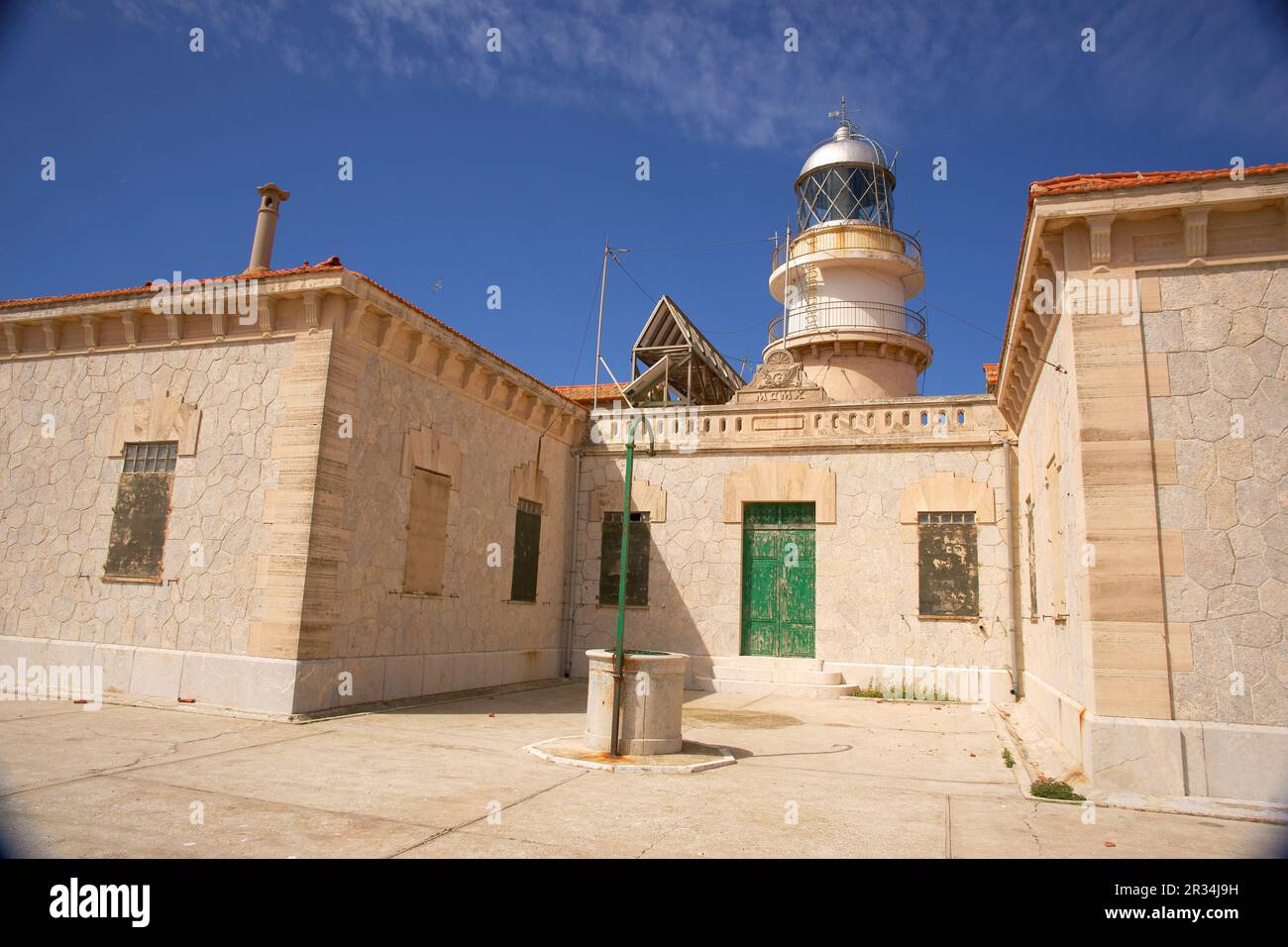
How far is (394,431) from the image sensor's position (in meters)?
10.3

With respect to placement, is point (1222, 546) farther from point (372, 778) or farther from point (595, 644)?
point (595, 644)

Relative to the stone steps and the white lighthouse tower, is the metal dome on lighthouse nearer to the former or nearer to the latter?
the white lighthouse tower

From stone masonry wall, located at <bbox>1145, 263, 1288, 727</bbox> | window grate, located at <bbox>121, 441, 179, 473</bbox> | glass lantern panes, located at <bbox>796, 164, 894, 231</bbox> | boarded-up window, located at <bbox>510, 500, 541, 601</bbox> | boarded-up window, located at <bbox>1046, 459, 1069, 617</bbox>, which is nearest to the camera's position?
stone masonry wall, located at <bbox>1145, 263, 1288, 727</bbox>

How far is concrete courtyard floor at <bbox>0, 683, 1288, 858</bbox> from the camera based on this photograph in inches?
174

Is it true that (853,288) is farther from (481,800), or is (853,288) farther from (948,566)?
(481,800)

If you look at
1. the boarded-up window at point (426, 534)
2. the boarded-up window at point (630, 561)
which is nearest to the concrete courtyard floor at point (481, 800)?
the boarded-up window at point (426, 534)

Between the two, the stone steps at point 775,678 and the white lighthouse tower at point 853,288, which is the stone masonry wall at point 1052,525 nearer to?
the stone steps at point 775,678

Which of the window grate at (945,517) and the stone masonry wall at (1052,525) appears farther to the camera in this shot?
the window grate at (945,517)

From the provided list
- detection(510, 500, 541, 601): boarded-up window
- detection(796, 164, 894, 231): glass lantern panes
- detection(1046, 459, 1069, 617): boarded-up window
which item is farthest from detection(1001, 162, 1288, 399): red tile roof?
detection(796, 164, 894, 231): glass lantern panes

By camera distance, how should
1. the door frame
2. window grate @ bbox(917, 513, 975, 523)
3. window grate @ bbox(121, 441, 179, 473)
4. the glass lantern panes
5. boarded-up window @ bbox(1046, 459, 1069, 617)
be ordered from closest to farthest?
boarded-up window @ bbox(1046, 459, 1069, 617) < window grate @ bbox(121, 441, 179, 473) < window grate @ bbox(917, 513, 975, 523) < the door frame < the glass lantern panes

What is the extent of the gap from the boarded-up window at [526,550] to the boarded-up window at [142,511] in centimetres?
518

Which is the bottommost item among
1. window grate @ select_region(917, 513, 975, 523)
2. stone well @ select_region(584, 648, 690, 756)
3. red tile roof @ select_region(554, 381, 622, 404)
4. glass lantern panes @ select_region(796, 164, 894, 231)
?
stone well @ select_region(584, 648, 690, 756)

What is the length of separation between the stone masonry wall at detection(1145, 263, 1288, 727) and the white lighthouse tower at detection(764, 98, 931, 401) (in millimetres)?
13472

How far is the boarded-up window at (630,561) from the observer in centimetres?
1473
